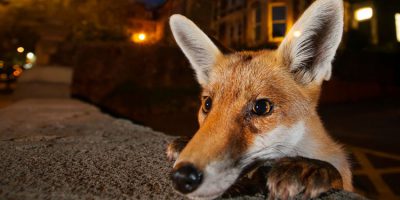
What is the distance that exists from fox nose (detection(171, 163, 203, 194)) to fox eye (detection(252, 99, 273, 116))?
2.37 feet

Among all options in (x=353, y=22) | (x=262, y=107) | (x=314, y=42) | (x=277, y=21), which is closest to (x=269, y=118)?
(x=262, y=107)

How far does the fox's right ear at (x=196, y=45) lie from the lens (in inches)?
107

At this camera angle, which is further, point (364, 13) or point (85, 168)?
point (364, 13)

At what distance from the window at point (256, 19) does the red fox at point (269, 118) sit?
650 inches

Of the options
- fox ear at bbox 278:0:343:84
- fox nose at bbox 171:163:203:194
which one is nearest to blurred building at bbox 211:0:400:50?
fox ear at bbox 278:0:343:84

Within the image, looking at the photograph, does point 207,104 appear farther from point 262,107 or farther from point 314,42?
point 314,42

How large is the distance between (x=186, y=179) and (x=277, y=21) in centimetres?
1721

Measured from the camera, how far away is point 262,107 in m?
2.00

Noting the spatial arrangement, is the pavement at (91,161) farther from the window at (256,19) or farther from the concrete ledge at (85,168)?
the window at (256,19)

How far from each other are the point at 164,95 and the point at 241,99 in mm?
9412

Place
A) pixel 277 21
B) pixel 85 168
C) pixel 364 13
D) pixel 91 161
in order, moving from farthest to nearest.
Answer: pixel 277 21
pixel 364 13
pixel 91 161
pixel 85 168

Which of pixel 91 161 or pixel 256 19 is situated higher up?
pixel 256 19

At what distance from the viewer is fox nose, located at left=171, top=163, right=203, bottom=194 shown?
4.57 feet

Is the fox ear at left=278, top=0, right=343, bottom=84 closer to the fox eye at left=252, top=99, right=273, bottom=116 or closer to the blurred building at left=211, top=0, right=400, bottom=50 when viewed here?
the fox eye at left=252, top=99, right=273, bottom=116
